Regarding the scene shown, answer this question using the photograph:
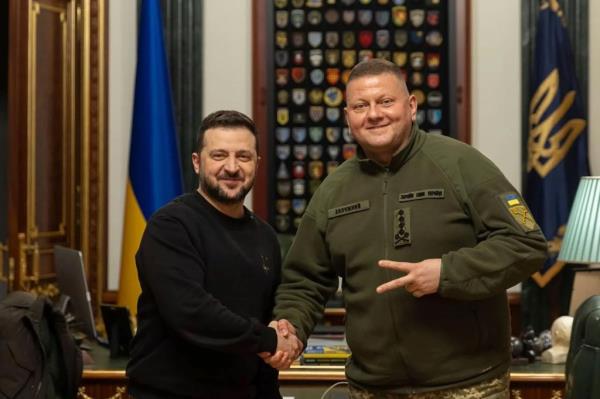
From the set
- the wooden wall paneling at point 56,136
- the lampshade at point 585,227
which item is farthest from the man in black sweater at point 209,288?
the wooden wall paneling at point 56,136

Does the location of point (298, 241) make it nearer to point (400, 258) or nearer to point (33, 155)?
point (400, 258)

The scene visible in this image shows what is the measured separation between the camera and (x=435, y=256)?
2451mm

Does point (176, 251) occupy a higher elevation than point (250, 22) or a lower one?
lower

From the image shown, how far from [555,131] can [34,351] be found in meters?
2.75

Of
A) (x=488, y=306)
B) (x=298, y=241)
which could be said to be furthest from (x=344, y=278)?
(x=488, y=306)

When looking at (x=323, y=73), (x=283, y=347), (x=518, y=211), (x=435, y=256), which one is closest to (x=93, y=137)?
(x=323, y=73)

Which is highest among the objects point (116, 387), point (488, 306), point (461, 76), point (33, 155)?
point (461, 76)

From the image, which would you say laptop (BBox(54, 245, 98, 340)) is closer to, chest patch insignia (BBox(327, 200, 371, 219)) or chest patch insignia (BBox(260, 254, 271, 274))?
chest patch insignia (BBox(260, 254, 271, 274))

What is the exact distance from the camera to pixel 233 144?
2588 millimetres

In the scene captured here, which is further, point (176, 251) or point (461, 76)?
point (461, 76)

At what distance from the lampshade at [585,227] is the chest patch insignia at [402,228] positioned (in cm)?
184

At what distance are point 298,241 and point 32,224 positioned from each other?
7.47 ft

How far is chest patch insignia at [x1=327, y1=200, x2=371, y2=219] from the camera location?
2535 mm

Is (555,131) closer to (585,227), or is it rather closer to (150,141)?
(585,227)
